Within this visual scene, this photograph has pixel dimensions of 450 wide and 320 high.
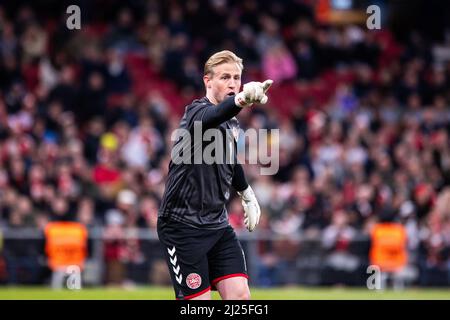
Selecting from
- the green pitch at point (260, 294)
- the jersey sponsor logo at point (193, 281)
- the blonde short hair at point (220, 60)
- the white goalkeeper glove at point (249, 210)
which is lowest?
the green pitch at point (260, 294)

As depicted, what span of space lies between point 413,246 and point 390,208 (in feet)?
2.47

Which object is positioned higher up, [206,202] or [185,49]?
[185,49]

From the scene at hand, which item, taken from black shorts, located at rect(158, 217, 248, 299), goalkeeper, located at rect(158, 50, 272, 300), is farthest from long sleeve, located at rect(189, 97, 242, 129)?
black shorts, located at rect(158, 217, 248, 299)

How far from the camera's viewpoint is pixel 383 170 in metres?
18.5

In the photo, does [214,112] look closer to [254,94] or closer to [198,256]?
[254,94]

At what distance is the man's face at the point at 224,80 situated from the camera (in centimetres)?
748

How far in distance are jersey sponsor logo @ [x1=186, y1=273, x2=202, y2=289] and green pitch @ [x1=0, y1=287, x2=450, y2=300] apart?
5.65 m

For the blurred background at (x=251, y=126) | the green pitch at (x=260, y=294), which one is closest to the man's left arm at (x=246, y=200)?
the green pitch at (x=260, y=294)

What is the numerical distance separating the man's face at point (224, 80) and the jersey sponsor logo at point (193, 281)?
1.27 metres

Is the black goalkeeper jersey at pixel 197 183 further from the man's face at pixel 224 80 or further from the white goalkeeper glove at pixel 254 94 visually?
the white goalkeeper glove at pixel 254 94

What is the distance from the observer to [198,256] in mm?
7488
